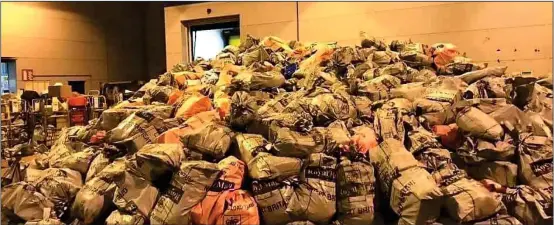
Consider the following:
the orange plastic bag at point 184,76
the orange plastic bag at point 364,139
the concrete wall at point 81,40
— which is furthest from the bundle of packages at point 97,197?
the concrete wall at point 81,40

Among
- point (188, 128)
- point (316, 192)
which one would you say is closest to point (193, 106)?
point (188, 128)

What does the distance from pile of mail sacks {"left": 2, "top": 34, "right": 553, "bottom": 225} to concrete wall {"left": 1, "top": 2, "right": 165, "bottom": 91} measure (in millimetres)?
7092

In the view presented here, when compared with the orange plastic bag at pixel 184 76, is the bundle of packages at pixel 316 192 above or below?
below

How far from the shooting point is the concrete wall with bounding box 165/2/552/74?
17.6 ft

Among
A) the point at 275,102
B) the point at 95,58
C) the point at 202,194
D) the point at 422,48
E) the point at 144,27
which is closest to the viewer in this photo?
the point at 202,194

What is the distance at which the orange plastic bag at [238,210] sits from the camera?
2.57m

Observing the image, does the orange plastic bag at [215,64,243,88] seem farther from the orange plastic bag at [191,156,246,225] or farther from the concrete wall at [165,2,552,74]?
the concrete wall at [165,2,552,74]

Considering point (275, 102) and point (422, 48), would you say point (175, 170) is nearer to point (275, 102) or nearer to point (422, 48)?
point (275, 102)

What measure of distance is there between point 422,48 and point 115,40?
890 centimetres

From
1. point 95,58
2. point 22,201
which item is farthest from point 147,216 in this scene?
point 95,58

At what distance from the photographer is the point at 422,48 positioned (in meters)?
4.96

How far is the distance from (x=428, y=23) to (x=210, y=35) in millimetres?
3764

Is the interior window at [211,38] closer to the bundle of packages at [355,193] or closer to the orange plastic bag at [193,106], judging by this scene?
the orange plastic bag at [193,106]

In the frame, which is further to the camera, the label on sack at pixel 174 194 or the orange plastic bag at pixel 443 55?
the orange plastic bag at pixel 443 55
